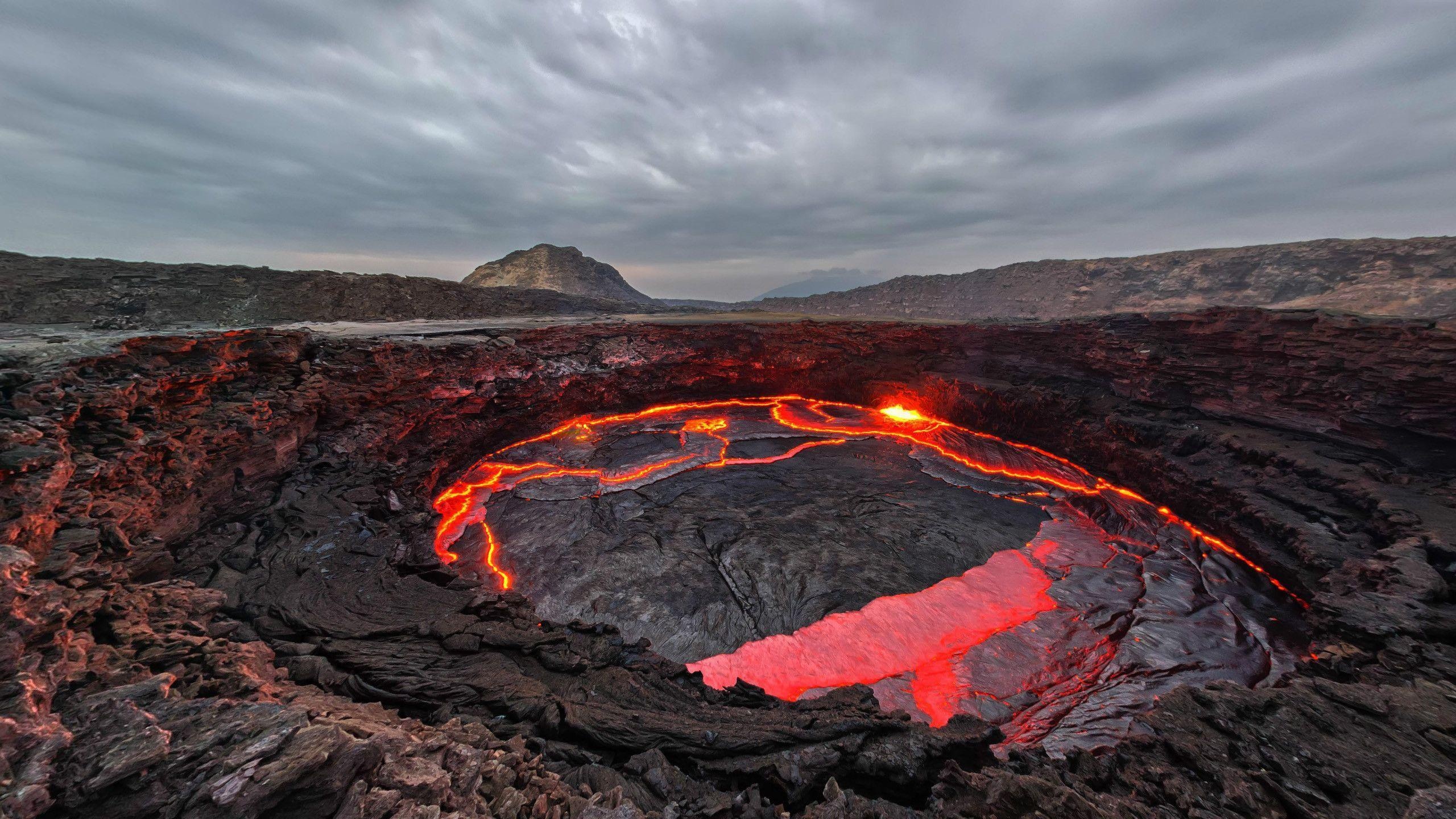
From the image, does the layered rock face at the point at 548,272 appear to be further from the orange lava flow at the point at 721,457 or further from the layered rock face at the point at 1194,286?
the orange lava flow at the point at 721,457

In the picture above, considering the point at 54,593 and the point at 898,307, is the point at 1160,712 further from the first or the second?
the point at 898,307

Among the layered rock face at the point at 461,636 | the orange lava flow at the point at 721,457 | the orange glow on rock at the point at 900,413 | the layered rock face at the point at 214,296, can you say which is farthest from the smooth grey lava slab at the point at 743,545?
the layered rock face at the point at 214,296

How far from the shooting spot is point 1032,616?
9695 millimetres

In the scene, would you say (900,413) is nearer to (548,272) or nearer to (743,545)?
(743,545)

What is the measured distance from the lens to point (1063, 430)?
17.3 m

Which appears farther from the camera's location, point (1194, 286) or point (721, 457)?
point (1194, 286)

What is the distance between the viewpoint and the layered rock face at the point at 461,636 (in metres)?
3.26

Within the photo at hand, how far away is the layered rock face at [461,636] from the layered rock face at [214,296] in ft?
44.1

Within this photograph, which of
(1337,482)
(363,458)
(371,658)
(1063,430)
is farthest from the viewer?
(1063,430)

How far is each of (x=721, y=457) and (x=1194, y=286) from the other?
154ft

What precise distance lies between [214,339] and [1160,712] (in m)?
17.2

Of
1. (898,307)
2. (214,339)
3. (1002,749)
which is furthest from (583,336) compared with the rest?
(898,307)

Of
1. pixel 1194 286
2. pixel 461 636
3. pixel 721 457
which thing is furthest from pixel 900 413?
pixel 1194 286

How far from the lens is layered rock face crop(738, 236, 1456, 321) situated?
24.9 metres
